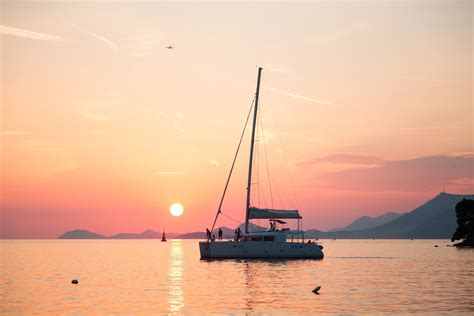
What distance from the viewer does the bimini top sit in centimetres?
8194

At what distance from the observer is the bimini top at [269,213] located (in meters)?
81.9

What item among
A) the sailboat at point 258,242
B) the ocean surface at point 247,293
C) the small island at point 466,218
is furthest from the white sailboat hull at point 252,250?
the small island at point 466,218

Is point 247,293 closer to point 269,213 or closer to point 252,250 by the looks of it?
point 252,250

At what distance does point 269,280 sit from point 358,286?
881cm

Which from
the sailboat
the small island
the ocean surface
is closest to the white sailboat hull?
the sailboat

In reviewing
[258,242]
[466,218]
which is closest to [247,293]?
[258,242]

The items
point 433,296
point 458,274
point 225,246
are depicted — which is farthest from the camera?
point 225,246

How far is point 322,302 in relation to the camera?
4388 centimetres

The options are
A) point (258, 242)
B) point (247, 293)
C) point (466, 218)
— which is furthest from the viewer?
point (466, 218)

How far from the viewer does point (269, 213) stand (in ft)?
272

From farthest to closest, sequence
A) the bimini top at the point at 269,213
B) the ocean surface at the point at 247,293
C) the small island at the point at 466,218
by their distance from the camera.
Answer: the small island at the point at 466,218, the bimini top at the point at 269,213, the ocean surface at the point at 247,293

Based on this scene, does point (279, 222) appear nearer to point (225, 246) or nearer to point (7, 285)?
point (225, 246)

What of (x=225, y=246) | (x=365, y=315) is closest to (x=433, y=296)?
(x=365, y=315)

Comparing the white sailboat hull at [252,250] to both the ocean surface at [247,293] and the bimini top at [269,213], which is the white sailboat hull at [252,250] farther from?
the ocean surface at [247,293]
